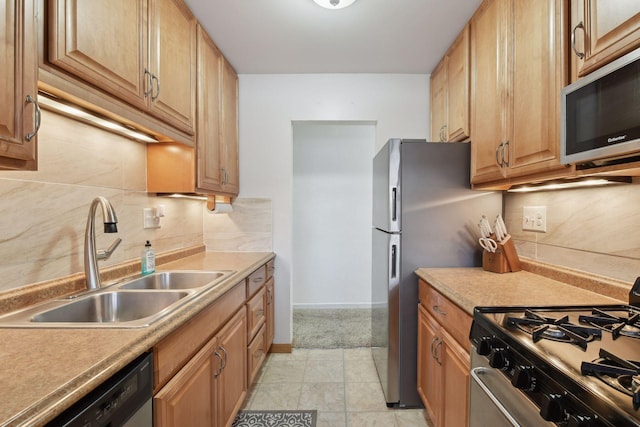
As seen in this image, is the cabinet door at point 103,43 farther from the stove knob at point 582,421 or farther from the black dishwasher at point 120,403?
the stove knob at point 582,421

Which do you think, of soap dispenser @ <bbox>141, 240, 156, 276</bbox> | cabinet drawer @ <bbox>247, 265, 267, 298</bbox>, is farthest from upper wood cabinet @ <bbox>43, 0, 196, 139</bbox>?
cabinet drawer @ <bbox>247, 265, 267, 298</bbox>

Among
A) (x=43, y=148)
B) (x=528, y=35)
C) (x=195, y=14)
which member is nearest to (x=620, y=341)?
(x=528, y=35)

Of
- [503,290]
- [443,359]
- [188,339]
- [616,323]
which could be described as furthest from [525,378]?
[188,339]

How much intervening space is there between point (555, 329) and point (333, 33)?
6.50 feet

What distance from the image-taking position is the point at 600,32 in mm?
994

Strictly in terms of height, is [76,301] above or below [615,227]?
below

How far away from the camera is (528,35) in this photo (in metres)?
1.35

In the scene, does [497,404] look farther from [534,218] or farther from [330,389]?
[330,389]

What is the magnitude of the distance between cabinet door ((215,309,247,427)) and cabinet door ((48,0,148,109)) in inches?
43.4

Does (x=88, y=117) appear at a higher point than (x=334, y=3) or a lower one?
lower

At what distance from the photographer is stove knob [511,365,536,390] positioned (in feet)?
2.62

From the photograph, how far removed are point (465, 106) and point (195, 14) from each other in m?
1.71

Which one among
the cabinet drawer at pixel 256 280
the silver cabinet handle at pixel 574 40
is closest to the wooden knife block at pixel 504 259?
the silver cabinet handle at pixel 574 40

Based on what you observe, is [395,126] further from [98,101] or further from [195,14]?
[98,101]
